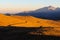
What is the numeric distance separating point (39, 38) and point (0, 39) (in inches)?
118

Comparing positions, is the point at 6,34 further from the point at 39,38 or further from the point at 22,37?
the point at 39,38

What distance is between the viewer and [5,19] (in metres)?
28.4

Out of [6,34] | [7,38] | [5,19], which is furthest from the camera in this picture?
[5,19]

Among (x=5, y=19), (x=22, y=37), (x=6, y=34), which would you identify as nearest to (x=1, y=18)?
(x=5, y=19)

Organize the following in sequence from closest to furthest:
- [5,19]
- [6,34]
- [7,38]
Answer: [7,38] < [6,34] < [5,19]

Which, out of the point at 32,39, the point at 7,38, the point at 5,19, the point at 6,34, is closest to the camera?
the point at 32,39

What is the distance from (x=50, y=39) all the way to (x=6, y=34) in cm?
416

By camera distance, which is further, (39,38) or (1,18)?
(1,18)

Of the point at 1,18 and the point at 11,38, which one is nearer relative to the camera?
A: the point at 11,38

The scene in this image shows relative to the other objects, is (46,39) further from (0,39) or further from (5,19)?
(5,19)

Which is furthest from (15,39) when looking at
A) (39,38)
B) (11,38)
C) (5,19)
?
(5,19)

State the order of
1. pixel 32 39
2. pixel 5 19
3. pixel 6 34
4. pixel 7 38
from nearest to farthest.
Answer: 1. pixel 32 39
2. pixel 7 38
3. pixel 6 34
4. pixel 5 19

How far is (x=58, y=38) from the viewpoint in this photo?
48.1 feet

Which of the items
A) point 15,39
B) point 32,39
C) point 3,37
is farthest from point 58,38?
point 3,37
